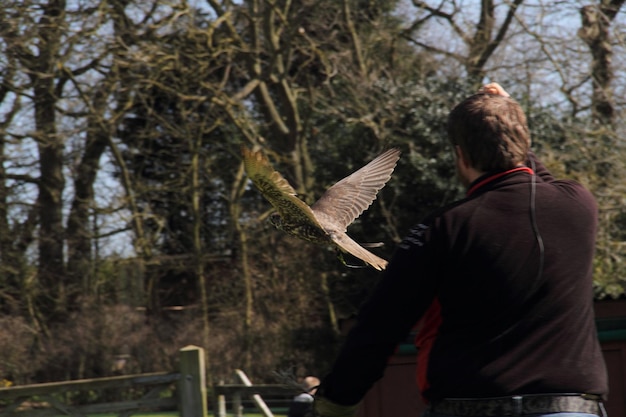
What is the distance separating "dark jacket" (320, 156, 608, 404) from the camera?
84.2 inches

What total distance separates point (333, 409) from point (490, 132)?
74 centimetres

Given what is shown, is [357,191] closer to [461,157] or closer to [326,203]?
[326,203]

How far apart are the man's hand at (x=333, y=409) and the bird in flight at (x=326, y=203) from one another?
84.8 inches

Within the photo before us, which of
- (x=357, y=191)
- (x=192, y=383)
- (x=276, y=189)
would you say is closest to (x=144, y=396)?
(x=192, y=383)

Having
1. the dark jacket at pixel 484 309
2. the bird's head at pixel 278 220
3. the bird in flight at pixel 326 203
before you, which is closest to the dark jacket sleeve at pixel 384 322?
the dark jacket at pixel 484 309

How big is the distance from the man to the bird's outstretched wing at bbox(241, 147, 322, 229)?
2267 mm

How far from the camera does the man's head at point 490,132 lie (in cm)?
222

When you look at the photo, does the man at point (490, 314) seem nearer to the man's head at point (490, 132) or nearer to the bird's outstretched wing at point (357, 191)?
the man's head at point (490, 132)

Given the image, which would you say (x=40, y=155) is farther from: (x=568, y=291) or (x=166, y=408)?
(x=568, y=291)

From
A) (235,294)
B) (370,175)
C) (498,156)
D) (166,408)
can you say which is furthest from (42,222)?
(498,156)

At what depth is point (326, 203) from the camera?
5496 millimetres

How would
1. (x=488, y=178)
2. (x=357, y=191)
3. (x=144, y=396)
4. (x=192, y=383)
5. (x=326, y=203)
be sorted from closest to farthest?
(x=488, y=178), (x=326, y=203), (x=357, y=191), (x=192, y=383), (x=144, y=396)

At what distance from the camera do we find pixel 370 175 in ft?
19.3

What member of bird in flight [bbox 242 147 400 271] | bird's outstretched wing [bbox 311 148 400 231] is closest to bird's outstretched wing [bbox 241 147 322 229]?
bird in flight [bbox 242 147 400 271]
